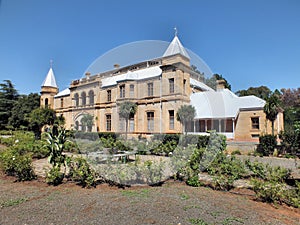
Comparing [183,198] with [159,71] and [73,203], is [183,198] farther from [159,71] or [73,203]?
[159,71]

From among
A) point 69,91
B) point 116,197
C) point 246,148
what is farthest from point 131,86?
point 246,148

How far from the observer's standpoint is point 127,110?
3.73 meters

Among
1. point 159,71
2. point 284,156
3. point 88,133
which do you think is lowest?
point 284,156

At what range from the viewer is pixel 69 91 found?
4340mm

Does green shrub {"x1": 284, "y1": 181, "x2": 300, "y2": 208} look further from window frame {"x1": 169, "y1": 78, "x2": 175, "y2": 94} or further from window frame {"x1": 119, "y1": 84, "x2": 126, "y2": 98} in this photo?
window frame {"x1": 119, "y1": 84, "x2": 126, "y2": 98}

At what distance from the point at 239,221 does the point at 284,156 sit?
33.0ft

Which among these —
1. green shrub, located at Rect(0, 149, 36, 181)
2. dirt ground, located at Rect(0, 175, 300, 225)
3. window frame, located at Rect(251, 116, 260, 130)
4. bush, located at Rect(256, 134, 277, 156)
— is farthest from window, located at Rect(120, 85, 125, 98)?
window frame, located at Rect(251, 116, 260, 130)

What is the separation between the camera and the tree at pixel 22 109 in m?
32.1

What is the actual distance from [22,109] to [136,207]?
36094 millimetres

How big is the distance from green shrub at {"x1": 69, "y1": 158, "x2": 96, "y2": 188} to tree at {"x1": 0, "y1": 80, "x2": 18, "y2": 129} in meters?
36.4

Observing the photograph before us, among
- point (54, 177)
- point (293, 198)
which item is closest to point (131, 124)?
point (54, 177)

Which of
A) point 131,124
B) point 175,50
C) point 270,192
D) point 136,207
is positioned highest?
point 175,50

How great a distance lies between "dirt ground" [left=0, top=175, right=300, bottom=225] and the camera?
3.03 m

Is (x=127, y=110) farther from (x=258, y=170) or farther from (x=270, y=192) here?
(x=258, y=170)
